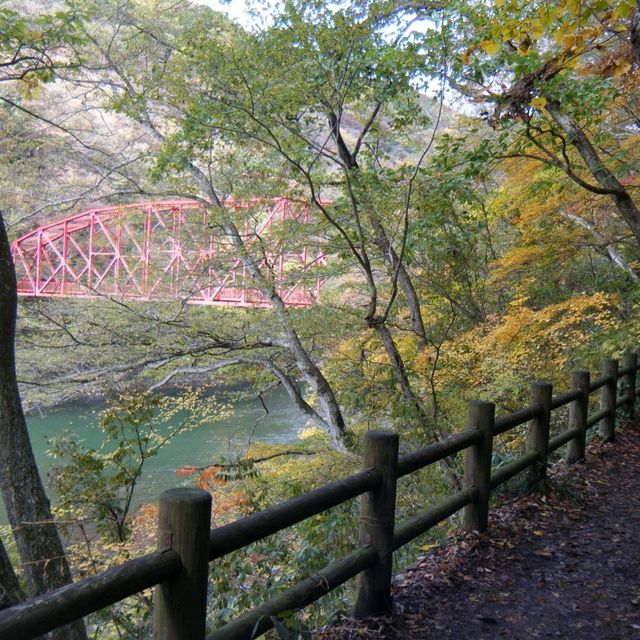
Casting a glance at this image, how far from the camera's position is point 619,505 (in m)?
4.61

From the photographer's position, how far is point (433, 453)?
3217mm

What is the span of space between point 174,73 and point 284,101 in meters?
2.40

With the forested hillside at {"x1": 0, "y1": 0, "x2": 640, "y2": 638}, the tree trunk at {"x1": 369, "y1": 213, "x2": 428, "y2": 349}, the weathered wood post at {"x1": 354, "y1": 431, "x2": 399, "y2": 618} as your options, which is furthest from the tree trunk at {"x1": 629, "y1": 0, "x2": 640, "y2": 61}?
the tree trunk at {"x1": 369, "y1": 213, "x2": 428, "y2": 349}

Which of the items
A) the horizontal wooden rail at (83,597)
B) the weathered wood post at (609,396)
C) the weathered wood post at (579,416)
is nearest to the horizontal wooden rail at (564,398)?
the weathered wood post at (579,416)

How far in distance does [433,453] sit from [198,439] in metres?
17.3

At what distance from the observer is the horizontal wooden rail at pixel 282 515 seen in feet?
6.73

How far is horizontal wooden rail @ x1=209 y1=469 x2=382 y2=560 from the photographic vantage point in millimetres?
2053

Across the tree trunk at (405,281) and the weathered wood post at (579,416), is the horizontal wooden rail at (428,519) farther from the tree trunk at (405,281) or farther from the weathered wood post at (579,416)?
the tree trunk at (405,281)

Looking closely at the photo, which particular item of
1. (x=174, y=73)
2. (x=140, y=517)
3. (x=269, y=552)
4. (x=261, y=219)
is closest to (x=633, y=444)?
(x=269, y=552)

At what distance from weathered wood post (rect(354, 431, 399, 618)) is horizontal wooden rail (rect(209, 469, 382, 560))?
5cm

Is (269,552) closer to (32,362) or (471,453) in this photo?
(471,453)

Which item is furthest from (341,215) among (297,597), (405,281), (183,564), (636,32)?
(183,564)

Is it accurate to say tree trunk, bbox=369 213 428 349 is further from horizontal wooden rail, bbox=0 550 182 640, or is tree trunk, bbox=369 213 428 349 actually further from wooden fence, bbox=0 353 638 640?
horizontal wooden rail, bbox=0 550 182 640

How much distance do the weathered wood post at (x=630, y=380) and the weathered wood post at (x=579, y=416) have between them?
5.67 ft
